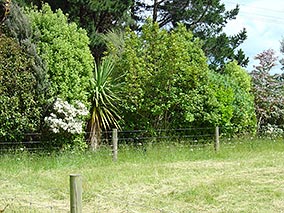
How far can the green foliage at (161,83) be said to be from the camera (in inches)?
476

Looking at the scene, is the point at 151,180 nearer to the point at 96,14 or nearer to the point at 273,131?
the point at 273,131

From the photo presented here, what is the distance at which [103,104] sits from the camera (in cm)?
1159

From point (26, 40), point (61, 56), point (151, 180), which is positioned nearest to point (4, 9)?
point (26, 40)

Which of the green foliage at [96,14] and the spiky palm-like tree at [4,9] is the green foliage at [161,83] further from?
the spiky palm-like tree at [4,9]

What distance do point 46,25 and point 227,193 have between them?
257 inches

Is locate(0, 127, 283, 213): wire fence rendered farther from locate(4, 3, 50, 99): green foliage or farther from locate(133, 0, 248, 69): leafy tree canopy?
locate(133, 0, 248, 69): leafy tree canopy

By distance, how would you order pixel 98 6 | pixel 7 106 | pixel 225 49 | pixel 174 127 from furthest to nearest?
pixel 225 49, pixel 98 6, pixel 174 127, pixel 7 106

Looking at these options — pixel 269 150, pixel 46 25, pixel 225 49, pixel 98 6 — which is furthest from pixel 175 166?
pixel 225 49

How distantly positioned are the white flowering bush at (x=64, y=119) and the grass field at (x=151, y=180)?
0.54 meters

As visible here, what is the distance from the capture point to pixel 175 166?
9086 mm

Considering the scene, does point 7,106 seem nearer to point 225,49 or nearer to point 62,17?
point 62,17

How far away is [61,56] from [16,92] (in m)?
1.41

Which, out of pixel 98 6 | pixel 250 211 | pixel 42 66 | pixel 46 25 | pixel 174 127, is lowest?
pixel 250 211

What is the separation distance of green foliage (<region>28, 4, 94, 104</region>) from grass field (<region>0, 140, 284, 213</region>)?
154cm
